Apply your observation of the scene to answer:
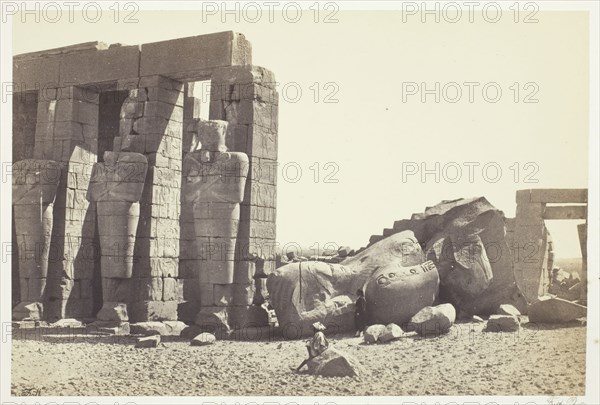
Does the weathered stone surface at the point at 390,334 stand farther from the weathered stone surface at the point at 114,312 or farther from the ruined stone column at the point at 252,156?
the weathered stone surface at the point at 114,312

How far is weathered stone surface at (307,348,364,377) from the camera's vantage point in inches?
429

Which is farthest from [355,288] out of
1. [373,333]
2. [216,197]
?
[216,197]

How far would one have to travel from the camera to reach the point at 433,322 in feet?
40.8

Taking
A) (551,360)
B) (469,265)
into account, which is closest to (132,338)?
(469,265)

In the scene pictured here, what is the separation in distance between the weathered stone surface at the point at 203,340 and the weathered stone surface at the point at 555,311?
14.9 feet

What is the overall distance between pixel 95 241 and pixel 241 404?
24.6 ft

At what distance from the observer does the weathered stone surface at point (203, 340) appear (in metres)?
13.1

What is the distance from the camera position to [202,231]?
45.9 ft

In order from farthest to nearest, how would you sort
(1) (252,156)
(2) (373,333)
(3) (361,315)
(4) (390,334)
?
(1) (252,156) < (3) (361,315) < (2) (373,333) < (4) (390,334)

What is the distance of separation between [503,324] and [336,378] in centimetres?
287

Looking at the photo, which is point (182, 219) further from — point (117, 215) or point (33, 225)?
point (33, 225)

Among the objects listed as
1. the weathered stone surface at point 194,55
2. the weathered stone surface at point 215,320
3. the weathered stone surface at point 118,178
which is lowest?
the weathered stone surface at point 215,320

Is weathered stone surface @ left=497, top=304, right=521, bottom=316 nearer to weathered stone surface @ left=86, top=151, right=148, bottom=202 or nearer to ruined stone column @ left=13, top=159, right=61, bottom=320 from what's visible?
weathered stone surface @ left=86, top=151, right=148, bottom=202

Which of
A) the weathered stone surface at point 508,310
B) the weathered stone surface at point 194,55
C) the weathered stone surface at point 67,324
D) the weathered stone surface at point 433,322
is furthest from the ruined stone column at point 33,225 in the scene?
the weathered stone surface at point 508,310
